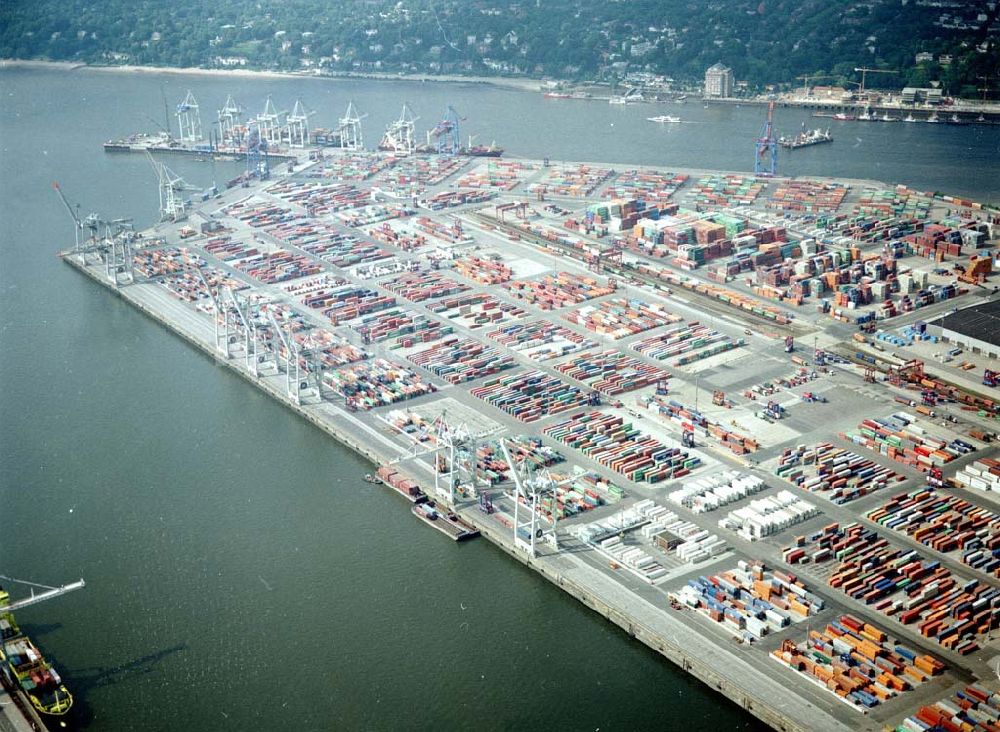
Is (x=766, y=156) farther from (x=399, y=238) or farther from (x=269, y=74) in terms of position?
(x=269, y=74)

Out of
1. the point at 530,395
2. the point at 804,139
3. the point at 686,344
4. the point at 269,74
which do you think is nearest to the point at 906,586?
the point at 530,395

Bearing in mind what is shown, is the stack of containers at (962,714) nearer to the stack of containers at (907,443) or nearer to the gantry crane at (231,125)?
the stack of containers at (907,443)

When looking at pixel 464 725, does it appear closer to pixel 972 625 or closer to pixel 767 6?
pixel 972 625

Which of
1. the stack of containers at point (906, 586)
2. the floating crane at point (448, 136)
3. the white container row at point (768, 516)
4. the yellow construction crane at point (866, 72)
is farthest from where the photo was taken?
the yellow construction crane at point (866, 72)

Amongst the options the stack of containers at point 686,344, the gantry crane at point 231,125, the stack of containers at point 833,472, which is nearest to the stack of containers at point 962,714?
the stack of containers at point 833,472

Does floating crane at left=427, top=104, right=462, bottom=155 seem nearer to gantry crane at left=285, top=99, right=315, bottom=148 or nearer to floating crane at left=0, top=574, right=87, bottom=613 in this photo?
gantry crane at left=285, top=99, right=315, bottom=148

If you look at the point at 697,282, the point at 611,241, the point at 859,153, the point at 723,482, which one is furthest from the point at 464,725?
the point at 859,153
